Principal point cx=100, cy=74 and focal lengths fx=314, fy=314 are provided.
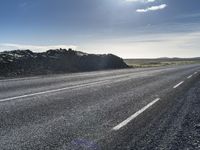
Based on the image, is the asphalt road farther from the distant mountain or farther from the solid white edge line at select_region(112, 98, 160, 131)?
the distant mountain

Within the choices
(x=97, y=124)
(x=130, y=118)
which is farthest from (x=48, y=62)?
(x=97, y=124)

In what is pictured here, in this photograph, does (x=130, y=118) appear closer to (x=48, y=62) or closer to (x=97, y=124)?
(x=97, y=124)

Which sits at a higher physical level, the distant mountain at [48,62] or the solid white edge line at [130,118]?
the distant mountain at [48,62]

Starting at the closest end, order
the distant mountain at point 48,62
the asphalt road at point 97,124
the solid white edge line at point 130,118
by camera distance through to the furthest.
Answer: the asphalt road at point 97,124
the solid white edge line at point 130,118
the distant mountain at point 48,62

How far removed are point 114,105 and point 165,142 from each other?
3825 mm

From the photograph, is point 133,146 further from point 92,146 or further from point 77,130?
point 77,130

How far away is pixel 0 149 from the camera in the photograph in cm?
457

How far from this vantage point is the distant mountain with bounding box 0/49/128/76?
26.5 m

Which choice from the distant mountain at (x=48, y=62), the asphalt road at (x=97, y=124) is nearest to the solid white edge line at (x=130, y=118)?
the asphalt road at (x=97, y=124)

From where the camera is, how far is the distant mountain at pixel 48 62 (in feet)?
87.0

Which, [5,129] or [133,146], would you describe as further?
[5,129]

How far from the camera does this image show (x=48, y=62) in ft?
107

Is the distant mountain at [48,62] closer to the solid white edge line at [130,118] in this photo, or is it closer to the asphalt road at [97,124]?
the asphalt road at [97,124]

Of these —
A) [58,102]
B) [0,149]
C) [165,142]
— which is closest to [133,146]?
[165,142]
